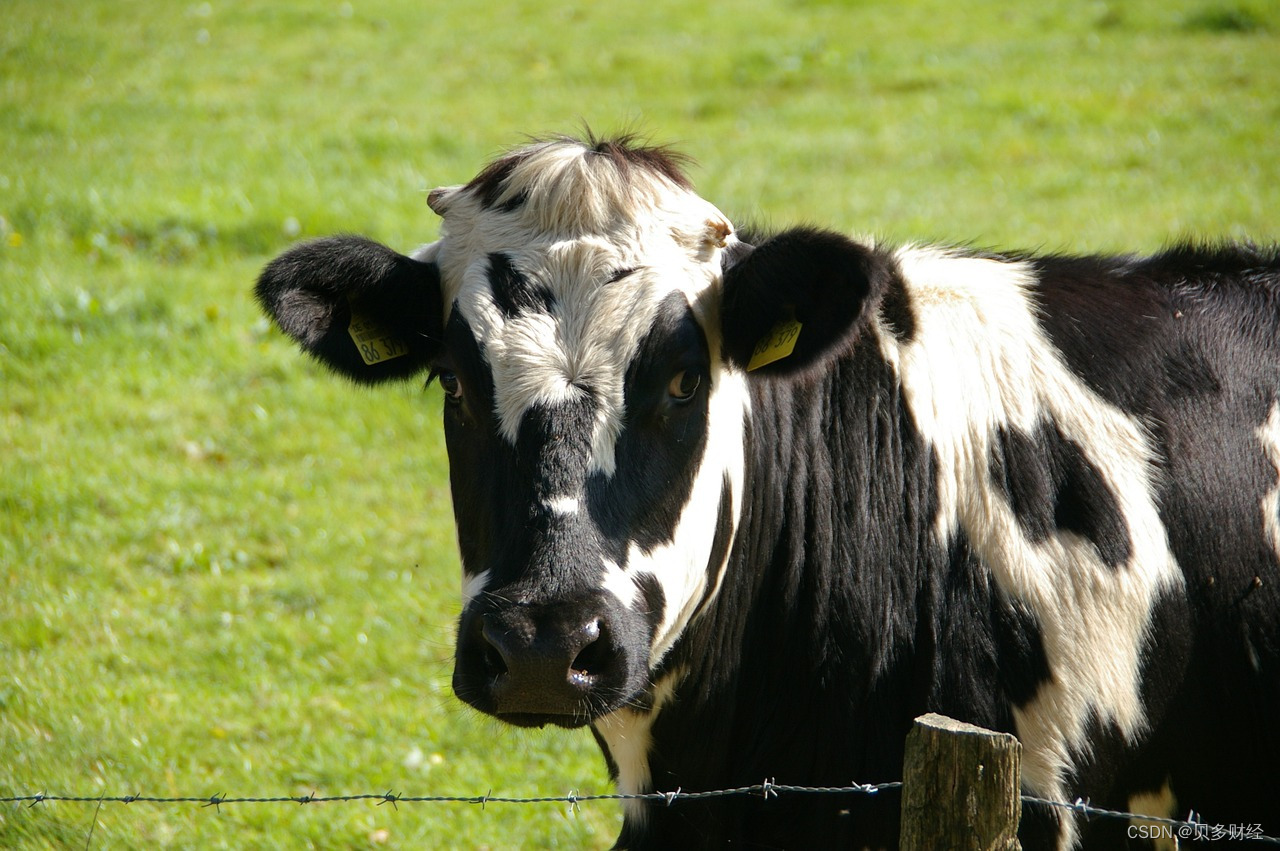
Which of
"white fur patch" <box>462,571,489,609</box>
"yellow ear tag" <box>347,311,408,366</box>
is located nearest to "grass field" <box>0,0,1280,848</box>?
"white fur patch" <box>462,571,489,609</box>

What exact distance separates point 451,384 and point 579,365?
0.44 m

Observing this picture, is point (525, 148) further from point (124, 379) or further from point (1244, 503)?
point (124, 379)

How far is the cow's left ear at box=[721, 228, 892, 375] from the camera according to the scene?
10.3 ft

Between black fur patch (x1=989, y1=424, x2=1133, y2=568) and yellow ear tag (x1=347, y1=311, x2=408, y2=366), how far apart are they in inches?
68.9

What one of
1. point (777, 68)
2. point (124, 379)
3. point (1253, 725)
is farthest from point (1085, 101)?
point (1253, 725)

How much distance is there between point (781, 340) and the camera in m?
3.29

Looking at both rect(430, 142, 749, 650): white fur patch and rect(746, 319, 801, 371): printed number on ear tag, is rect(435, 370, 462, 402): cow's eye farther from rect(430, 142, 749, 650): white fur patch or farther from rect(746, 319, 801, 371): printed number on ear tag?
rect(746, 319, 801, 371): printed number on ear tag

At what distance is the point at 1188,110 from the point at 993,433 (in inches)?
402

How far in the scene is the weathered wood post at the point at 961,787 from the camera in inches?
84.4

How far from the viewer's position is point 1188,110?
39.7 feet

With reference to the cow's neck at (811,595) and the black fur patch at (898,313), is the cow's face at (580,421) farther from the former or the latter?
the black fur patch at (898,313)

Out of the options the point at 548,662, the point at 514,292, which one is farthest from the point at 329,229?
the point at 548,662

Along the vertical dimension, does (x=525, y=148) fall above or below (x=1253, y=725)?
above

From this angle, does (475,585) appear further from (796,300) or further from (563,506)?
(796,300)
